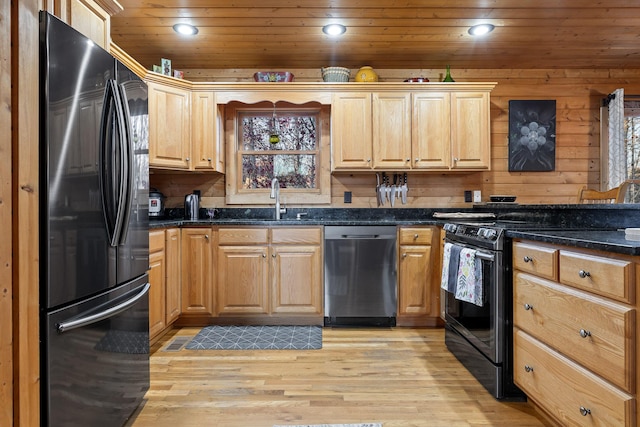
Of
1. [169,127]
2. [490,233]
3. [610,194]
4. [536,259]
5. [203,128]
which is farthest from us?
[203,128]

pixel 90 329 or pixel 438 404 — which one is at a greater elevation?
pixel 90 329

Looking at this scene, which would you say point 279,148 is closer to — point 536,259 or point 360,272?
point 360,272

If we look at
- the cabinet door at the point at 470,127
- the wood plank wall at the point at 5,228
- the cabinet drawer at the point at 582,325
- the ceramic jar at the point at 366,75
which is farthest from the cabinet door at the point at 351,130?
the wood plank wall at the point at 5,228

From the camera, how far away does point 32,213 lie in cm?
118

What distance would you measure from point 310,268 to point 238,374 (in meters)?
1.10

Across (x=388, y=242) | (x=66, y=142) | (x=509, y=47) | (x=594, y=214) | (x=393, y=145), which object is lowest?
(x=388, y=242)

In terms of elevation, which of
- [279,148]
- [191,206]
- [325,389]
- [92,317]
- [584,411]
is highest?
[279,148]

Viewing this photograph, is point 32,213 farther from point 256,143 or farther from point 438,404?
point 256,143

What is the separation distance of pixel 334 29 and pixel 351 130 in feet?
2.78

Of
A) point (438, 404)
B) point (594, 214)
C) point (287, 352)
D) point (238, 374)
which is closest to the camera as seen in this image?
point (438, 404)

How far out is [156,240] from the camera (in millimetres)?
2658

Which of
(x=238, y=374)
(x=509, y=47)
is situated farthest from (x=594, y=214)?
(x=238, y=374)

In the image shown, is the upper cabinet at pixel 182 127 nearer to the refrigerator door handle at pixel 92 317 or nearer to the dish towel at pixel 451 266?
the refrigerator door handle at pixel 92 317

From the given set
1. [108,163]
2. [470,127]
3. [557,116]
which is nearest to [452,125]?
[470,127]
